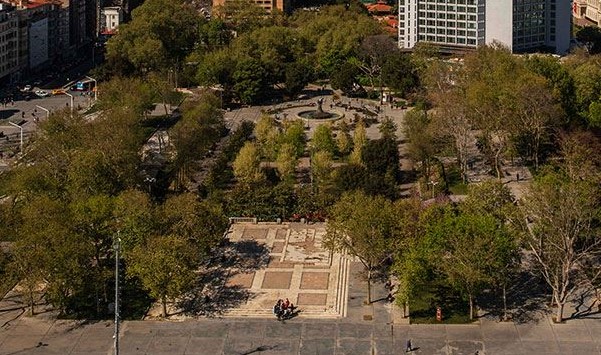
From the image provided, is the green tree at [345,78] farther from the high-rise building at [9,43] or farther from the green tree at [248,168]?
the high-rise building at [9,43]

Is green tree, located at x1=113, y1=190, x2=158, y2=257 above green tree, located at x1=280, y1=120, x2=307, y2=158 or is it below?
below

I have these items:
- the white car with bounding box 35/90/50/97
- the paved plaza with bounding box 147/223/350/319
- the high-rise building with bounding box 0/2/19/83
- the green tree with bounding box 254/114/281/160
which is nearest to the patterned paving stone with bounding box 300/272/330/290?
the paved plaza with bounding box 147/223/350/319

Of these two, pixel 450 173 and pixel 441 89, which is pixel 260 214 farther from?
pixel 441 89

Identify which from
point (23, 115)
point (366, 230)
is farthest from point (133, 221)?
point (23, 115)

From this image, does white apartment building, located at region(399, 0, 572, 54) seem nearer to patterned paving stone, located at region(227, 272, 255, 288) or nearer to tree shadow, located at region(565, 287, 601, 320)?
tree shadow, located at region(565, 287, 601, 320)

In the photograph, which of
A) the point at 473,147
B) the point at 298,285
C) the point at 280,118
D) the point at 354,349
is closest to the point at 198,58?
the point at 280,118

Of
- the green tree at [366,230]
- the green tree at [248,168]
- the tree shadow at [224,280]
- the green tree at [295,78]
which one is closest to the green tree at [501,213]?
the green tree at [366,230]
